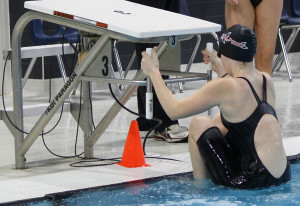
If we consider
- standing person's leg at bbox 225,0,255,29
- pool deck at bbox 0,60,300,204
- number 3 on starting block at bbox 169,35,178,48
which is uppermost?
standing person's leg at bbox 225,0,255,29

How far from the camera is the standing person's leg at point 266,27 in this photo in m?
5.16

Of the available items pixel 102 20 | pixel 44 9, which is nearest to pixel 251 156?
pixel 102 20

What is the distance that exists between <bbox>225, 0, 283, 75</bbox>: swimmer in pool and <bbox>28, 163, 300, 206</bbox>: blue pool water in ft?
4.19

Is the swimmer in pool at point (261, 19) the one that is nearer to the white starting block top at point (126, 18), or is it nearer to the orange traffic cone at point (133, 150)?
the white starting block top at point (126, 18)

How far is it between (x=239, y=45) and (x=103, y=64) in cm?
89

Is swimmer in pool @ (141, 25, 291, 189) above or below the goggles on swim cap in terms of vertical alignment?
below

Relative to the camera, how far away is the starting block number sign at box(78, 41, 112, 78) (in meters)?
4.28

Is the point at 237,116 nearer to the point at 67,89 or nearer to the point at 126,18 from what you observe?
the point at 126,18

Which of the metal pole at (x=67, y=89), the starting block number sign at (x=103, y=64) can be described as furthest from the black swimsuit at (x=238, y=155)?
the metal pole at (x=67, y=89)

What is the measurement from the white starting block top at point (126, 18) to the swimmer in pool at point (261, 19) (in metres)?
0.75

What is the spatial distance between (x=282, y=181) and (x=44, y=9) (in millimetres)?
1722

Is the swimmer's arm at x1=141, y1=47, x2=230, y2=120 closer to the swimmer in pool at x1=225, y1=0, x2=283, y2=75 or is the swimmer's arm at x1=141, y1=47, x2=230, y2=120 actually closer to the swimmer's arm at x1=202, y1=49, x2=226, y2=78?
the swimmer's arm at x1=202, y1=49, x2=226, y2=78

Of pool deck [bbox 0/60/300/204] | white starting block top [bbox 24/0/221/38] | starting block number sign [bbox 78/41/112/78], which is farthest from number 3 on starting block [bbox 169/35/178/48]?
pool deck [bbox 0/60/300/204]

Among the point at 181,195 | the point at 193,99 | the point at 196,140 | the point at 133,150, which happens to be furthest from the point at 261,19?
the point at 181,195
